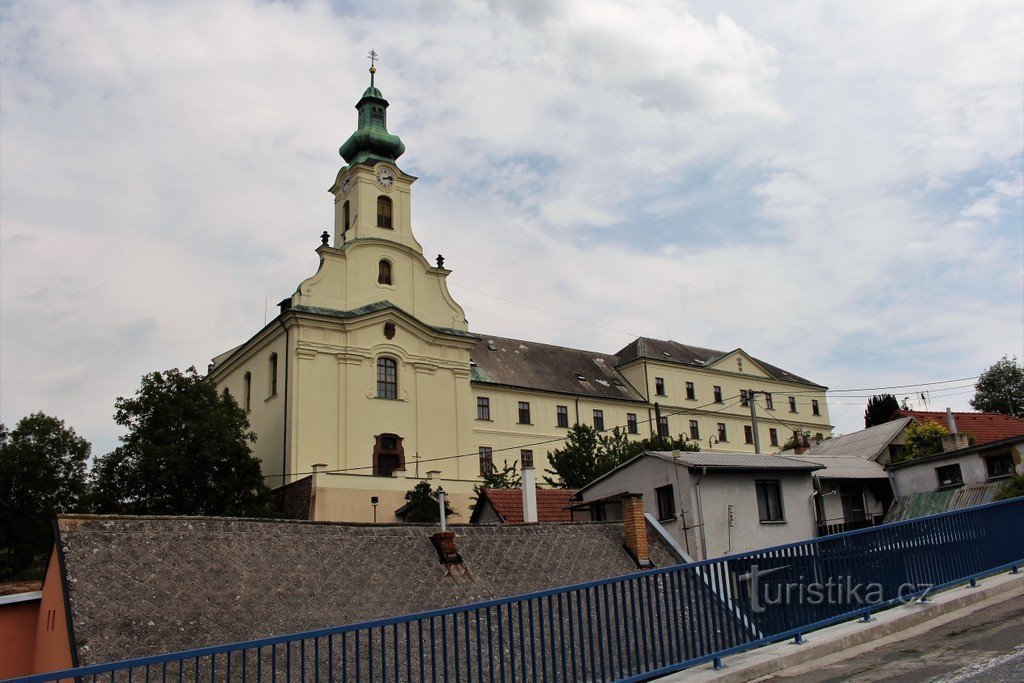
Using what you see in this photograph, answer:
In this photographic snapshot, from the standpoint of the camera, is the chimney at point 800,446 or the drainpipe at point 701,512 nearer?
the drainpipe at point 701,512

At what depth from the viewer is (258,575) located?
15.6 metres

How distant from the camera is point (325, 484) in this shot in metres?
36.1

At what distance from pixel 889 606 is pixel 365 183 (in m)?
36.8

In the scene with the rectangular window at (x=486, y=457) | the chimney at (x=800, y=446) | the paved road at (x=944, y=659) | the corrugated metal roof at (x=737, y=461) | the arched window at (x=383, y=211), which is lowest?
the paved road at (x=944, y=659)

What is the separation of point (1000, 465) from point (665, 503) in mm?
12518

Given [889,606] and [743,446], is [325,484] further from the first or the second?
[743,446]

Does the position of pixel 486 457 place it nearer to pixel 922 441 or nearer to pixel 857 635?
pixel 922 441

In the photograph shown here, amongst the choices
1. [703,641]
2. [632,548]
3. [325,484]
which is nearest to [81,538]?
[703,641]

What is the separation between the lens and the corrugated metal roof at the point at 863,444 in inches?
1379

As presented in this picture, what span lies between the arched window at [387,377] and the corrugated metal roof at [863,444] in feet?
60.6

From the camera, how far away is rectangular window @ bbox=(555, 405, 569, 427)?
55.0m

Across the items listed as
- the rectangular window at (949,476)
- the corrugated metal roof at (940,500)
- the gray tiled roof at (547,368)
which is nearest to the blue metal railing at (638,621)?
the corrugated metal roof at (940,500)

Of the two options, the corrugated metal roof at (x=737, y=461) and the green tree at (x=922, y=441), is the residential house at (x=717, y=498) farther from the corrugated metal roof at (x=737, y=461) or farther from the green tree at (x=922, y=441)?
the green tree at (x=922, y=441)

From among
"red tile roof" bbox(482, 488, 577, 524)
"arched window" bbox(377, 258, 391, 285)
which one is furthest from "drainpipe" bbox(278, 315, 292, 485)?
"red tile roof" bbox(482, 488, 577, 524)
